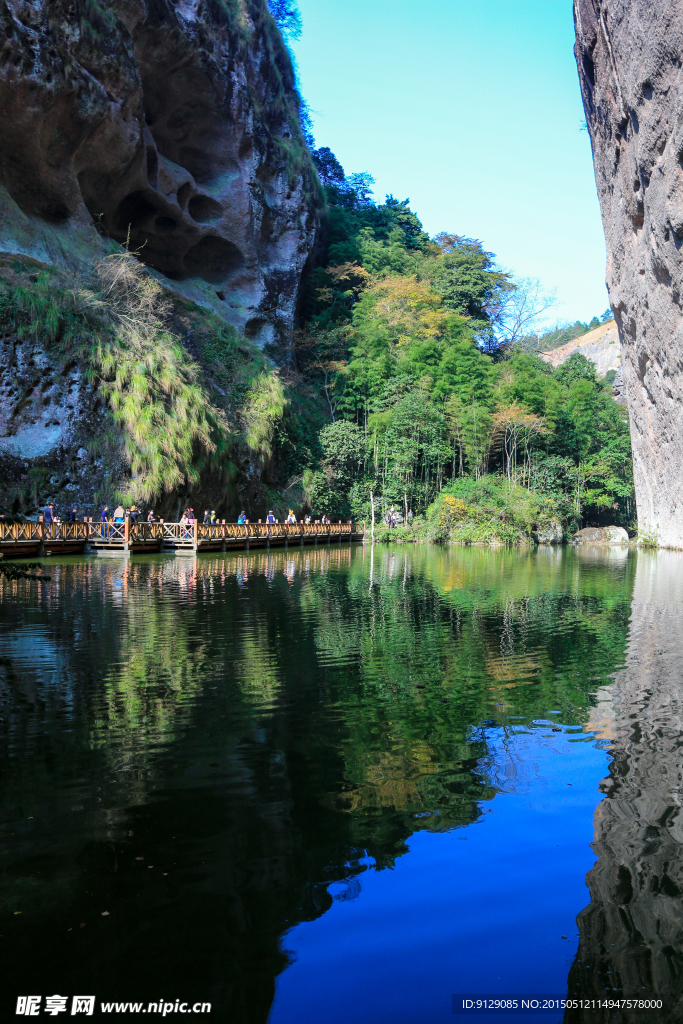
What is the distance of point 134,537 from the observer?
904 inches

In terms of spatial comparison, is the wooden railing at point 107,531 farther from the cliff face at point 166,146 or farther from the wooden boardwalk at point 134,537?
the cliff face at point 166,146

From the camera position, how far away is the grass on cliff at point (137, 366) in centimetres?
2483

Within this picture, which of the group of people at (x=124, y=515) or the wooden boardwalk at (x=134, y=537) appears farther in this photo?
the group of people at (x=124, y=515)

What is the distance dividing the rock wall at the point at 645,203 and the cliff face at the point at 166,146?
15.3m

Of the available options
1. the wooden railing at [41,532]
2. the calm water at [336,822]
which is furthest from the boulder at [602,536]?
the calm water at [336,822]

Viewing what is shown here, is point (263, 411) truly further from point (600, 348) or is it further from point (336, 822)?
point (600, 348)

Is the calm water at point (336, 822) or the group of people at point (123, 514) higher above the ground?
the group of people at point (123, 514)

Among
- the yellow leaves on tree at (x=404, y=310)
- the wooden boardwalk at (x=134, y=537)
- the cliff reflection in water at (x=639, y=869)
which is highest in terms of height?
the yellow leaves on tree at (x=404, y=310)

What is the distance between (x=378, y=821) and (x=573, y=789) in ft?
4.74

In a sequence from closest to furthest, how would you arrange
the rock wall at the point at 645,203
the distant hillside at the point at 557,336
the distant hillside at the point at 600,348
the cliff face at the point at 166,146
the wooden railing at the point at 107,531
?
the rock wall at the point at 645,203 → the wooden railing at the point at 107,531 → the cliff face at the point at 166,146 → the distant hillside at the point at 557,336 → the distant hillside at the point at 600,348

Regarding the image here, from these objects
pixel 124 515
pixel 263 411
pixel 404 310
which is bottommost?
pixel 124 515

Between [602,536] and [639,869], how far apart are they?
1662 inches

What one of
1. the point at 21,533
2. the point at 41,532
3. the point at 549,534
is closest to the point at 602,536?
the point at 549,534

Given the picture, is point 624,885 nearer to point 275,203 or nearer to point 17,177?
point 17,177
